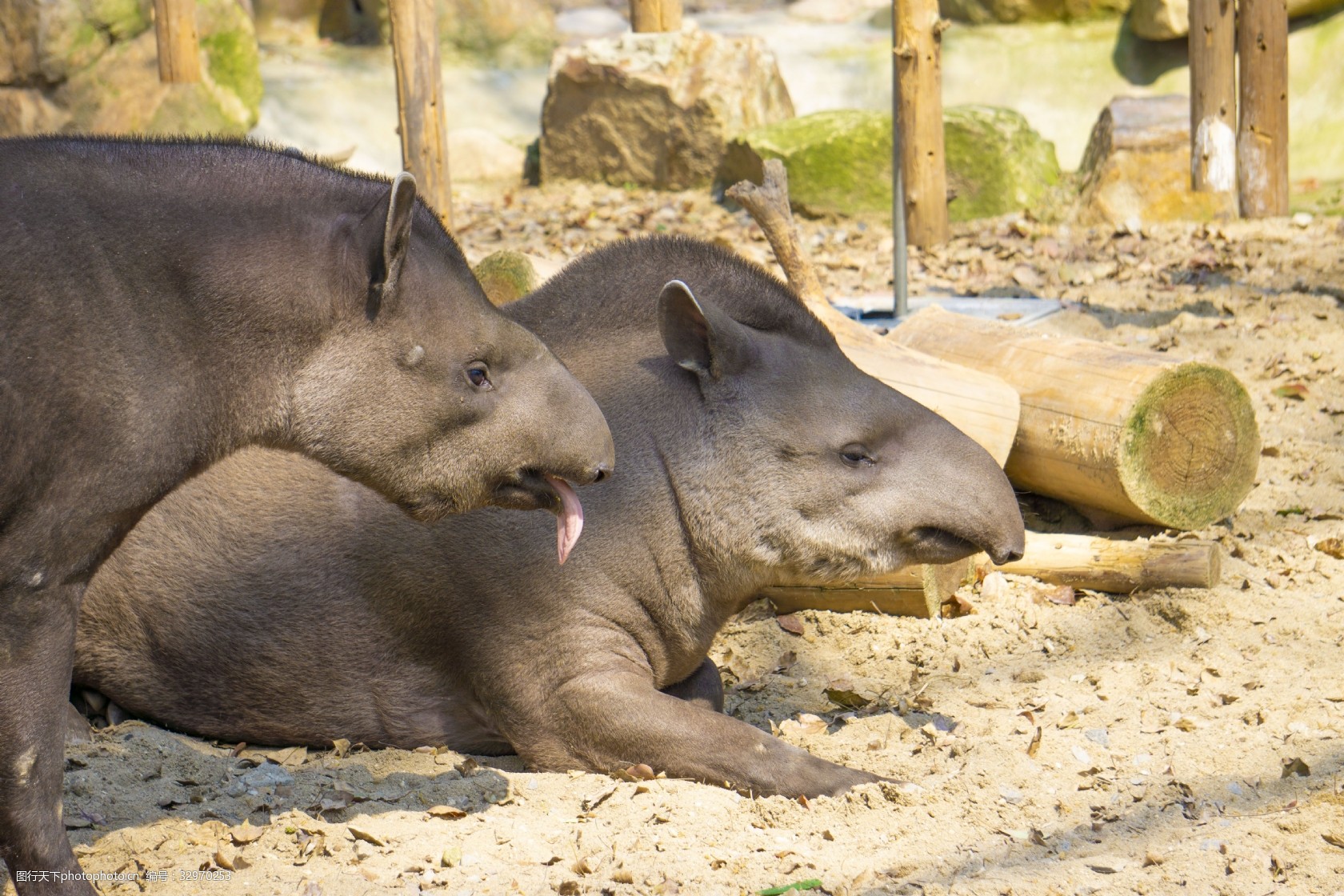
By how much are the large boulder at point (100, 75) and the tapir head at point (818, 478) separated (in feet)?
33.4

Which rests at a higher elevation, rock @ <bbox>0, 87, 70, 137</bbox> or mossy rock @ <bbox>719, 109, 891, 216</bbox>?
rock @ <bbox>0, 87, 70, 137</bbox>

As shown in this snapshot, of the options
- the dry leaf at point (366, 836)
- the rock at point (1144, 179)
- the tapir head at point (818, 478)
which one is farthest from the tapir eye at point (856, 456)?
the rock at point (1144, 179)

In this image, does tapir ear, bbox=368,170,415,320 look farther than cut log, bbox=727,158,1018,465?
No

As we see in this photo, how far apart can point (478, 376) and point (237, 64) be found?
12.5m

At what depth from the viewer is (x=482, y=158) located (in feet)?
47.1

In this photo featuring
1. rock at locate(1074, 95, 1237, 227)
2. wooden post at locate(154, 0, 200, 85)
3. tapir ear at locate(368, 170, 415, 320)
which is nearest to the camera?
tapir ear at locate(368, 170, 415, 320)

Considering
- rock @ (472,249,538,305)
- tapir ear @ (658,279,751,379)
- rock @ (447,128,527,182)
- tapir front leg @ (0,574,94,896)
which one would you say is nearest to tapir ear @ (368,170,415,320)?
tapir front leg @ (0,574,94,896)

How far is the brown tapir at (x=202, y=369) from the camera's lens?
2773mm

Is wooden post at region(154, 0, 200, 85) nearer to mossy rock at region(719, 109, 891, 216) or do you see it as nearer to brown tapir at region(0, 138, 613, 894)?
mossy rock at region(719, 109, 891, 216)

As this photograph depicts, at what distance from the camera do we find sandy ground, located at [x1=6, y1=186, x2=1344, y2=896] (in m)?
3.34

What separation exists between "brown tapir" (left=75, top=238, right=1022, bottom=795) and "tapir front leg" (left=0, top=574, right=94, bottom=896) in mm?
1324

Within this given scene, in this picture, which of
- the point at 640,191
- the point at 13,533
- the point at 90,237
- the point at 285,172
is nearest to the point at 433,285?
the point at 285,172

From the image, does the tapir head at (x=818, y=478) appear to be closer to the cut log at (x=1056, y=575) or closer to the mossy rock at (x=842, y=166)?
the cut log at (x=1056, y=575)

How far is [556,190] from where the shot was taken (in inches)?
533
